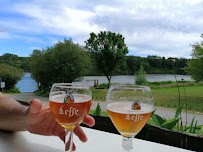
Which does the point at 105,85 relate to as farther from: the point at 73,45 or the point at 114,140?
the point at 114,140

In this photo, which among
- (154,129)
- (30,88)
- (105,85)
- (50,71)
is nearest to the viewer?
(154,129)

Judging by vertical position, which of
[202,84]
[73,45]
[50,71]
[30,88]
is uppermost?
[73,45]

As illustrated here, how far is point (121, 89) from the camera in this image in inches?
23.4

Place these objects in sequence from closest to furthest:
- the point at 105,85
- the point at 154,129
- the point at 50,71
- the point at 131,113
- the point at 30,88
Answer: the point at 131,113 → the point at 154,129 → the point at 50,71 → the point at 105,85 → the point at 30,88

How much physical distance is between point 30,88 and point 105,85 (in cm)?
1184

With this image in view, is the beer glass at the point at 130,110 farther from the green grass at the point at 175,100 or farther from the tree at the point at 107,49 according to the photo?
the tree at the point at 107,49

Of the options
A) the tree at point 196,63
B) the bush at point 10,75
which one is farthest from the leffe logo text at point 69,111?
the bush at point 10,75

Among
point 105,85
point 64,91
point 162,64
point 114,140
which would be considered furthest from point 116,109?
point 162,64

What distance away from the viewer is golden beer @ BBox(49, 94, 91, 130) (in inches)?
23.4

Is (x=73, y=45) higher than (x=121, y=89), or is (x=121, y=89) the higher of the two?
(x=73, y=45)

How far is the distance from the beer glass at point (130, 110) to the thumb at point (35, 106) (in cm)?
29

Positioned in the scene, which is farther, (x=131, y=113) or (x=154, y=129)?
(x=154, y=129)

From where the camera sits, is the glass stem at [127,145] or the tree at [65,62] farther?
the tree at [65,62]

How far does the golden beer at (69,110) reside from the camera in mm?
595
